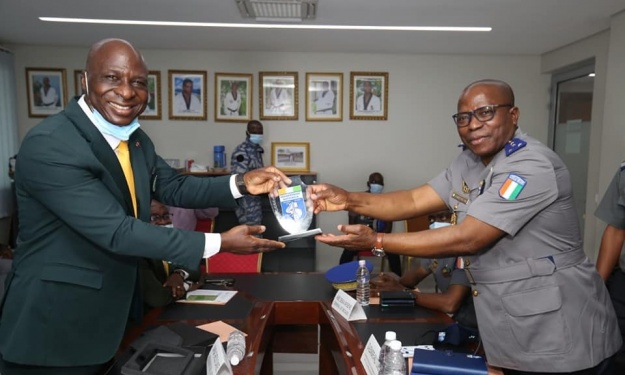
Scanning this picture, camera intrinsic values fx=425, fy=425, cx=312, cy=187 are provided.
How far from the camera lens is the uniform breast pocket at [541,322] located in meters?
1.46

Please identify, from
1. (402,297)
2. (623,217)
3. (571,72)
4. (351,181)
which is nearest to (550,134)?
(571,72)

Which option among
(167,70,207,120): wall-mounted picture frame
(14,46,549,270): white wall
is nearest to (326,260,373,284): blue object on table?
(14,46,549,270): white wall

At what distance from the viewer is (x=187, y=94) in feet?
18.6

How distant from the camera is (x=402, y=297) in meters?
2.25

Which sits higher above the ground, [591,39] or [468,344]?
[591,39]

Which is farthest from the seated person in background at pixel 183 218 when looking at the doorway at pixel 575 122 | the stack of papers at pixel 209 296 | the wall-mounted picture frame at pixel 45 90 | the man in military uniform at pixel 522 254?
the doorway at pixel 575 122

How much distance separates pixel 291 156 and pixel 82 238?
4.46 metres

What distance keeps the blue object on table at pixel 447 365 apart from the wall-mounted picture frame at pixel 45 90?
5830 mm

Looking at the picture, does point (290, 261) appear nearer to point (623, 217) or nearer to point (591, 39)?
point (623, 217)

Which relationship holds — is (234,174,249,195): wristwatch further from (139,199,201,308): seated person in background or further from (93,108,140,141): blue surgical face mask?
(93,108,140,141): blue surgical face mask

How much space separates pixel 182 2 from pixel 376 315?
309 centimetres

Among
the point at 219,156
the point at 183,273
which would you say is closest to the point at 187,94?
the point at 219,156

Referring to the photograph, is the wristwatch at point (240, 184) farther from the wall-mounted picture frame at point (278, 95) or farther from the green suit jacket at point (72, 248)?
the wall-mounted picture frame at point (278, 95)

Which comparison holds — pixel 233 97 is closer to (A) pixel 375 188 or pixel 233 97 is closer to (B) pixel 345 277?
(A) pixel 375 188
